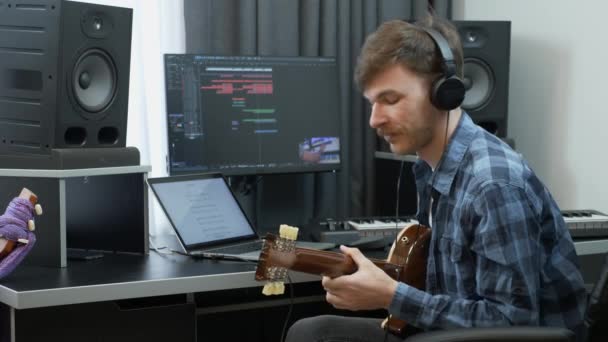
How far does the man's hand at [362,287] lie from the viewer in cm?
157

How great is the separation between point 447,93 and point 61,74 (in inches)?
36.5

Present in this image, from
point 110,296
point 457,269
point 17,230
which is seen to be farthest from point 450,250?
point 17,230

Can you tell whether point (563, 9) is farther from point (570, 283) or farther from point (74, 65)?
point (74, 65)

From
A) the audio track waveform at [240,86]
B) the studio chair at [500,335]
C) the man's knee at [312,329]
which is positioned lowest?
the man's knee at [312,329]

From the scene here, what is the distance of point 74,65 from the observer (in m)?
2.05

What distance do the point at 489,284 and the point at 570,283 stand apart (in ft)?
0.70

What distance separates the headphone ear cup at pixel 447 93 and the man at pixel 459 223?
1 cm

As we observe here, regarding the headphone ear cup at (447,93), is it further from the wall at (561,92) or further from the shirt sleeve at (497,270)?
the wall at (561,92)

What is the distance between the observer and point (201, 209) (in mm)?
2217

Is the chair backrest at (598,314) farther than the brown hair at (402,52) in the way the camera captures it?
No

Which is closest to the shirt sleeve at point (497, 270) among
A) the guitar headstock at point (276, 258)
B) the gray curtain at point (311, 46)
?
the guitar headstock at point (276, 258)

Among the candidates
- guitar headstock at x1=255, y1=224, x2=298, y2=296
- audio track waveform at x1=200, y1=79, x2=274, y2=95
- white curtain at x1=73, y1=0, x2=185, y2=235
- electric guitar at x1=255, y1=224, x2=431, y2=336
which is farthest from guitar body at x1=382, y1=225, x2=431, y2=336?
white curtain at x1=73, y1=0, x2=185, y2=235

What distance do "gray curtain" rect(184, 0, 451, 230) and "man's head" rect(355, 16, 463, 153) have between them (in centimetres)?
110

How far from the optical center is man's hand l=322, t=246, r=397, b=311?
1.57 meters
